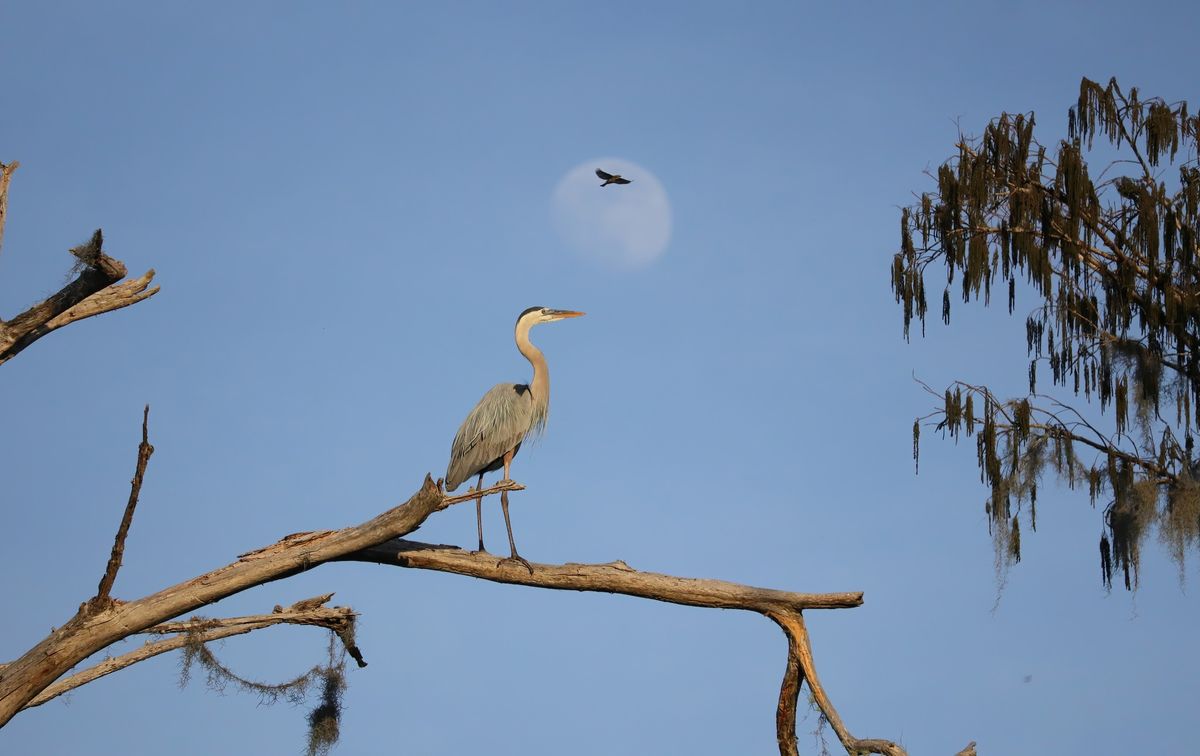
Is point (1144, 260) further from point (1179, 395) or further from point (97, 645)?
point (97, 645)

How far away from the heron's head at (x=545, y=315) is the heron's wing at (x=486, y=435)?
120 cm

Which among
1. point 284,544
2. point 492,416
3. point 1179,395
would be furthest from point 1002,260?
point 284,544

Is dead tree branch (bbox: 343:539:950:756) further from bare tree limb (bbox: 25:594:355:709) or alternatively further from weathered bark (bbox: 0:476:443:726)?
bare tree limb (bbox: 25:594:355:709)

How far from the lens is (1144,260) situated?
50.6ft

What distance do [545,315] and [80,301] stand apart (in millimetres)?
4110

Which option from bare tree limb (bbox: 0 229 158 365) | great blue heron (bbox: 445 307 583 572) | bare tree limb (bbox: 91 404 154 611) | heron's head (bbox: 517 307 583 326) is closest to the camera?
bare tree limb (bbox: 91 404 154 611)

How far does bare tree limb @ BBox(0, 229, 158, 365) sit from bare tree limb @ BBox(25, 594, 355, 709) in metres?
2.23

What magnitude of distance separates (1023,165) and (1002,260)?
48.6 inches

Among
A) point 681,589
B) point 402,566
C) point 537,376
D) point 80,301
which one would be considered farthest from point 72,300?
point 681,589

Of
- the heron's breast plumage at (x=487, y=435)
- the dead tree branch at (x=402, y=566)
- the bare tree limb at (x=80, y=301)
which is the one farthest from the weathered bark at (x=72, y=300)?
the heron's breast plumage at (x=487, y=435)

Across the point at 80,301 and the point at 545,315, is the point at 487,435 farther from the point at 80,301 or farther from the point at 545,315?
the point at 80,301

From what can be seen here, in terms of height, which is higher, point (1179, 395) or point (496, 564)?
point (1179, 395)

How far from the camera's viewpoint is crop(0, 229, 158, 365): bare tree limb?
8.66 meters

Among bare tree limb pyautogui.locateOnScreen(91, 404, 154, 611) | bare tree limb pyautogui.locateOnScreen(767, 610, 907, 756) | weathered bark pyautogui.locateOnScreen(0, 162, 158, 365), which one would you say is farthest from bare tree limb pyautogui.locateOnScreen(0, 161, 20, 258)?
bare tree limb pyautogui.locateOnScreen(767, 610, 907, 756)
